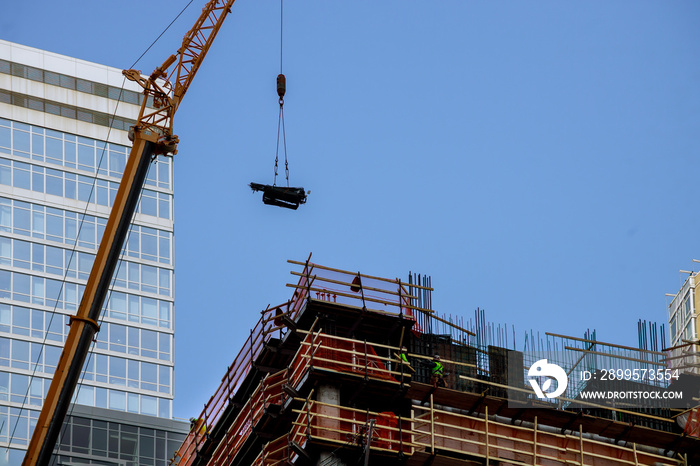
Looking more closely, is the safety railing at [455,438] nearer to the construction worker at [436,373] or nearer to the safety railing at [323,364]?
the construction worker at [436,373]

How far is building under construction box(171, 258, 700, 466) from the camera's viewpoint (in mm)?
Result: 47375

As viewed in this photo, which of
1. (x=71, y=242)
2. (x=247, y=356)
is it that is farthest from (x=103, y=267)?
(x=71, y=242)

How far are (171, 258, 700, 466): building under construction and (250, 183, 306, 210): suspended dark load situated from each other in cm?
1217

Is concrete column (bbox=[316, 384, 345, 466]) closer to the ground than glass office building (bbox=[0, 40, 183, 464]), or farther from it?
closer to the ground

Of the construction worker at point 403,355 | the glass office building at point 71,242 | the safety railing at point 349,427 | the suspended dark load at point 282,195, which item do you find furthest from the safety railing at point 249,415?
the glass office building at point 71,242

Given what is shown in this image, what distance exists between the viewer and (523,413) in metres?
51.7

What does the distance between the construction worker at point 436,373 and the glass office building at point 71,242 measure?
56658mm

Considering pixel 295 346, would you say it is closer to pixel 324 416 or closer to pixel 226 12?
pixel 324 416

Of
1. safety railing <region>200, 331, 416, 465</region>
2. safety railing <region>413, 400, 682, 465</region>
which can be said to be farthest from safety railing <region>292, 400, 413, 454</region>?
safety railing <region>200, 331, 416, 465</region>

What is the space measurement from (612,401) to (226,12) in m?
40.4

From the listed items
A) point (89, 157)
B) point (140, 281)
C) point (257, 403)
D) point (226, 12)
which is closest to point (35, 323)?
point (140, 281)

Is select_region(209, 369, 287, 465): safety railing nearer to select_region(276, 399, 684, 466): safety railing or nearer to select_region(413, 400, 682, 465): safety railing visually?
select_region(276, 399, 684, 466): safety railing

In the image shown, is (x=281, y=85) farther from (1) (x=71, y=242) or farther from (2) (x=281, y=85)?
(1) (x=71, y=242)

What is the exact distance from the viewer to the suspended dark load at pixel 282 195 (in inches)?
2657
